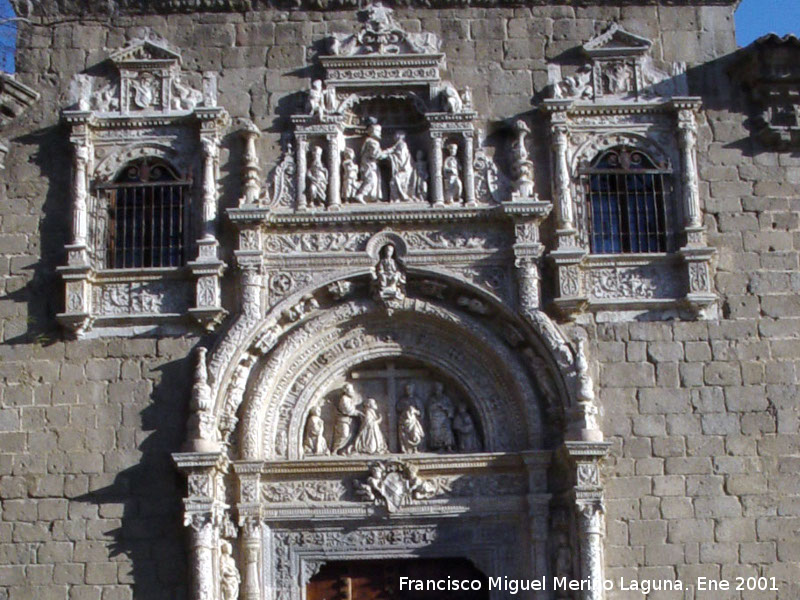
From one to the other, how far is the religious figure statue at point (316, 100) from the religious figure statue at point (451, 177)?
140cm

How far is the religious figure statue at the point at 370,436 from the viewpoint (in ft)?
45.5

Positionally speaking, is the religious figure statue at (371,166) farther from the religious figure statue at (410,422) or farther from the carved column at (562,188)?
the religious figure statue at (410,422)

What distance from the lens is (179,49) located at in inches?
586

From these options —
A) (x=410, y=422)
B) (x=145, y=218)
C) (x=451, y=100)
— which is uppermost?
(x=451, y=100)

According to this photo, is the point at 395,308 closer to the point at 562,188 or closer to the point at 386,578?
the point at 562,188

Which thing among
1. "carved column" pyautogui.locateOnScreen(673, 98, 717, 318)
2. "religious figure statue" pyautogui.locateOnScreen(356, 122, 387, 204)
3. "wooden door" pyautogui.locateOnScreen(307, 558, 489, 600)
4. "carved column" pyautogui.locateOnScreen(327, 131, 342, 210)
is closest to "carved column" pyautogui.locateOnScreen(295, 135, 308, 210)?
"carved column" pyautogui.locateOnScreen(327, 131, 342, 210)

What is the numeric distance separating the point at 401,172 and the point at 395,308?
1.45 metres

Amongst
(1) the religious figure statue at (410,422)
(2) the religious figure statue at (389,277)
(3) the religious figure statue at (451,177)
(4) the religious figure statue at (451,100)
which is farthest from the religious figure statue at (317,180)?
(1) the religious figure statue at (410,422)

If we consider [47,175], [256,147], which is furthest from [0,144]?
[256,147]

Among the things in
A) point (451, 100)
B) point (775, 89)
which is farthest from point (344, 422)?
point (775, 89)

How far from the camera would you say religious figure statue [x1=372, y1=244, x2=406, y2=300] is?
45.8 ft

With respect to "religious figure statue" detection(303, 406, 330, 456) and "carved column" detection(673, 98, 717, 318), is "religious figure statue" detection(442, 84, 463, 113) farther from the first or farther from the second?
"religious figure statue" detection(303, 406, 330, 456)

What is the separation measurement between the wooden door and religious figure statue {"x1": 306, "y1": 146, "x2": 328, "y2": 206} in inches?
146

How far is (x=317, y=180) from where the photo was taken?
14.3 m
